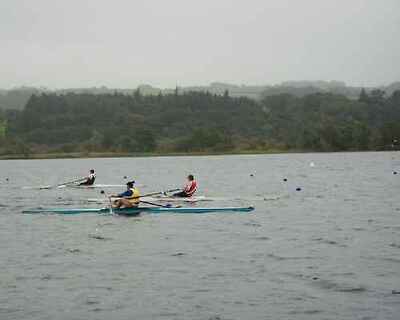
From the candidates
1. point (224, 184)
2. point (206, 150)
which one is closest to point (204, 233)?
point (224, 184)

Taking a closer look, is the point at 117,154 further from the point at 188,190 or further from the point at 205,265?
the point at 205,265

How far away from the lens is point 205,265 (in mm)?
20359

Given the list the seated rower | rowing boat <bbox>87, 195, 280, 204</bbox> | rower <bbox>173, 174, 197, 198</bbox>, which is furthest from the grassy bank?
the seated rower

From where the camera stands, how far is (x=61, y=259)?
71.9 ft

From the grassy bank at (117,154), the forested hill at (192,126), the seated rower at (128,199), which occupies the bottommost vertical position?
the seated rower at (128,199)

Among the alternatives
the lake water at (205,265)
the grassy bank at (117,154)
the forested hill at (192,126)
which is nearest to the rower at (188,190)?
the lake water at (205,265)

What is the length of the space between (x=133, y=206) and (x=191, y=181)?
204 inches

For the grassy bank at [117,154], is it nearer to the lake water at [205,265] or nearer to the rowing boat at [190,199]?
the rowing boat at [190,199]

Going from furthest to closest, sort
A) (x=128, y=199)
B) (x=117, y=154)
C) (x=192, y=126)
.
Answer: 1. (x=192, y=126)
2. (x=117, y=154)
3. (x=128, y=199)

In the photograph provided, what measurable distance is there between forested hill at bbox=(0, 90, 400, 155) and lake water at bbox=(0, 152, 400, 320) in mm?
107953

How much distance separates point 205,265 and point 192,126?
503ft

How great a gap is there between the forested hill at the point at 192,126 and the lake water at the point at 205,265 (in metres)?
108

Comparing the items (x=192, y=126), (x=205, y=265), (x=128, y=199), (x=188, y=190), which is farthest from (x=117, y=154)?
(x=205, y=265)

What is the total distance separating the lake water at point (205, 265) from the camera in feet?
52.0
